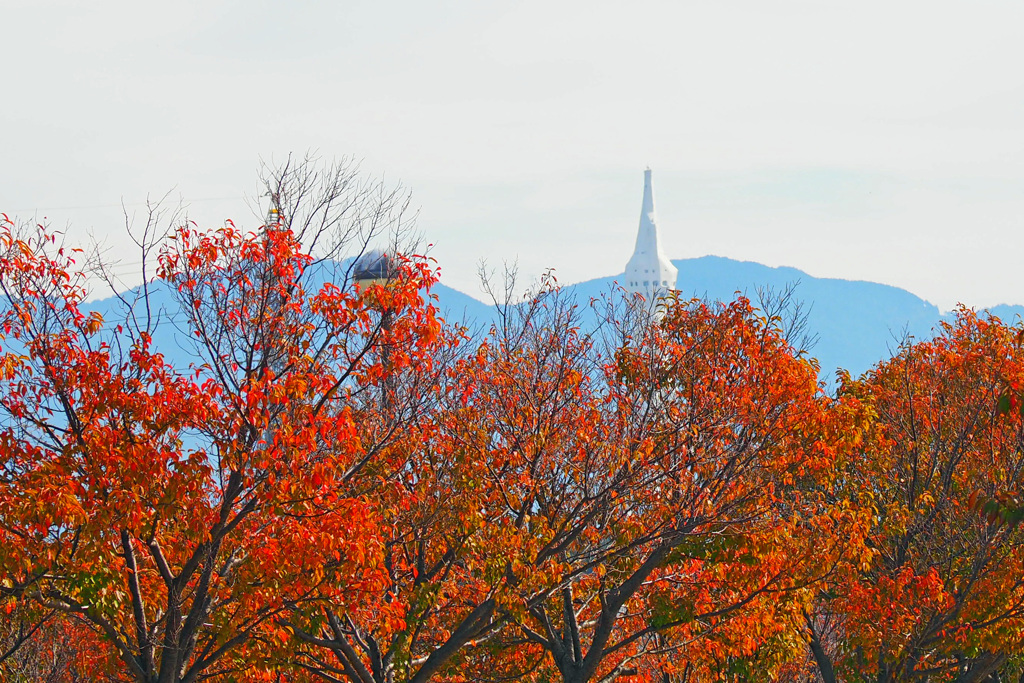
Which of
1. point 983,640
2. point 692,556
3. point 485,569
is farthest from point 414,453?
point 983,640

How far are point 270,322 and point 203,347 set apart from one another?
2.69 feet

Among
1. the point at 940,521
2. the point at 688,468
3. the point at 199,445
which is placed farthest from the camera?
the point at 940,521

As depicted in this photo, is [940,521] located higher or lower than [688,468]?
lower

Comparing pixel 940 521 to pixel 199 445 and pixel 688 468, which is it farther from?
pixel 199 445

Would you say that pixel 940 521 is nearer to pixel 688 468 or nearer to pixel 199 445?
pixel 688 468

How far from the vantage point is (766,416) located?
14297 mm

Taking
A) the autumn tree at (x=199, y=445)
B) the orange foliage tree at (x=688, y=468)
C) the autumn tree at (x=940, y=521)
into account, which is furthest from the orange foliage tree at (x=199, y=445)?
the autumn tree at (x=940, y=521)

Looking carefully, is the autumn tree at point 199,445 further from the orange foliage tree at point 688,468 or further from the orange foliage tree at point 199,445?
the orange foliage tree at point 688,468

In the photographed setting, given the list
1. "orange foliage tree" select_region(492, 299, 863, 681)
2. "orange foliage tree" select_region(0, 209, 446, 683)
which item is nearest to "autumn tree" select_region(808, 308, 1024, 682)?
"orange foliage tree" select_region(492, 299, 863, 681)

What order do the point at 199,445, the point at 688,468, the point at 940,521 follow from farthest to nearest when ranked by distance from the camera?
1. the point at 940,521
2. the point at 688,468
3. the point at 199,445

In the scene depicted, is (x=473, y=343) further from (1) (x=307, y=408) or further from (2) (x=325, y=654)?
(1) (x=307, y=408)

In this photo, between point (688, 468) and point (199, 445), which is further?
point (688, 468)

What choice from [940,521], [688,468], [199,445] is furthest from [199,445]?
[940,521]

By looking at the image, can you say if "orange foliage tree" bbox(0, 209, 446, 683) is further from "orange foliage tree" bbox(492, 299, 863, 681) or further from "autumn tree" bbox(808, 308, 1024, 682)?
"autumn tree" bbox(808, 308, 1024, 682)
